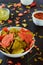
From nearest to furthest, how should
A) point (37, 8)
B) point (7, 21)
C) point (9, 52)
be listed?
point (9, 52)
point (7, 21)
point (37, 8)

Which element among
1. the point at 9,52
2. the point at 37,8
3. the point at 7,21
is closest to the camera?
the point at 9,52

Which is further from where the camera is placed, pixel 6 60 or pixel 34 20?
pixel 34 20

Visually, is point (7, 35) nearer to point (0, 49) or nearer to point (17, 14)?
point (0, 49)

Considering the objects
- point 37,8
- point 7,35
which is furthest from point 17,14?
point 7,35

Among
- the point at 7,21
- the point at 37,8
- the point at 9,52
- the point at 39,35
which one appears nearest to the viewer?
the point at 9,52

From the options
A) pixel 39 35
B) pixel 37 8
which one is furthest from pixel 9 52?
pixel 37 8

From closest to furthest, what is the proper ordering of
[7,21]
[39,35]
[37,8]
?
[39,35], [7,21], [37,8]

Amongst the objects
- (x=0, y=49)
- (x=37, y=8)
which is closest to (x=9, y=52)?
(x=0, y=49)

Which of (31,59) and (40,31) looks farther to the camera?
(40,31)

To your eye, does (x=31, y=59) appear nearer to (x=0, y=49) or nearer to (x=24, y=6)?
(x=0, y=49)
